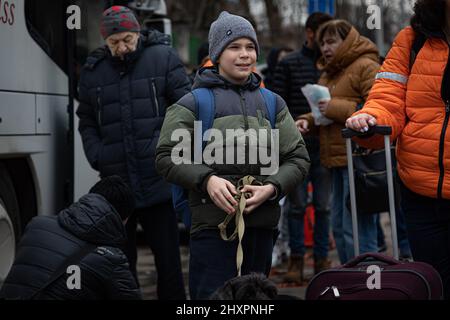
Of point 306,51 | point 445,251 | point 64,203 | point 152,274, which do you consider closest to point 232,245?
point 445,251

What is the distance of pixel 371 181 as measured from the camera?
623 centimetres

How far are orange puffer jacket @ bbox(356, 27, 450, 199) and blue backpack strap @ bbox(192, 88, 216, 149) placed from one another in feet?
2.21

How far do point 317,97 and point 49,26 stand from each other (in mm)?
1891

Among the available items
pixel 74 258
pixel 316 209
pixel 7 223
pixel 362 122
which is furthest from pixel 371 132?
pixel 316 209

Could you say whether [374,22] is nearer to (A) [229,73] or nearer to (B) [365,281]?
(A) [229,73]

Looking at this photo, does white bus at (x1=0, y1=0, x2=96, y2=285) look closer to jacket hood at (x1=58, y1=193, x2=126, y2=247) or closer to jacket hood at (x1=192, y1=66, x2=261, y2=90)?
jacket hood at (x1=58, y1=193, x2=126, y2=247)

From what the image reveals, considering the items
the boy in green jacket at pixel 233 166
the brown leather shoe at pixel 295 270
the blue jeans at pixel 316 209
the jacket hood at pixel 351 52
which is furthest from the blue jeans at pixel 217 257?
the brown leather shoe at pixel 295 270

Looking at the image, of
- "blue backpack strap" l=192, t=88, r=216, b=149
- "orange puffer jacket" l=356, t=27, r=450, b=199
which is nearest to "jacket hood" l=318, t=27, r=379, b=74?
"orange puffer jacket" l=356, t=27, r=450, b=199

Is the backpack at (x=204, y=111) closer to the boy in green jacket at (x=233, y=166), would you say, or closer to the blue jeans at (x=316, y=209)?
the boy in green jacket at (x=233, y=166)

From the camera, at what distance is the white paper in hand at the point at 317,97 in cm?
663

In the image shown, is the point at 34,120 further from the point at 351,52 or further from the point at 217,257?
the point at 217,257

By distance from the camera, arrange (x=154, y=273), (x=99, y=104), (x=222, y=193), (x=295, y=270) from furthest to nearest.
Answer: (x=154, y=273)
(x=295, y=270)
(x=99, y=104)
(x=222, y=193)
